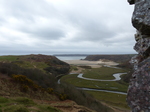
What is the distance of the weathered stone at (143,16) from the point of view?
6.34 metres

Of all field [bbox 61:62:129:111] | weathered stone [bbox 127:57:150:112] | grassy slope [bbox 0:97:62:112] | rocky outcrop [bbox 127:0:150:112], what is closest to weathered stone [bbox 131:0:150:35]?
rocky outcrop [bbox 127:0:150:112]

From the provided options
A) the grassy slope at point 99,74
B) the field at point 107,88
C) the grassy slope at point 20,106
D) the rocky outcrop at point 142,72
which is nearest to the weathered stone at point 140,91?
the rocky outcrop at point 142,72

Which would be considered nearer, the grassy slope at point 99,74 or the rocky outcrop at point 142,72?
the rocky outcrop at point 142,72

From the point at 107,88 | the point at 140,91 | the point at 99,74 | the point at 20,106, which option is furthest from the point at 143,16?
the point at 99,74

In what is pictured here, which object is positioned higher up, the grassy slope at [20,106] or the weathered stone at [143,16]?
the weathered stone at [143,16]

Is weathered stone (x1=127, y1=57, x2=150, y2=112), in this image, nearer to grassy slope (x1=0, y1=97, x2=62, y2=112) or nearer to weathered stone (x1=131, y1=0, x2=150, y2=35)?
weathered stone (x1=131, y1=0, x2=150, y2=35)

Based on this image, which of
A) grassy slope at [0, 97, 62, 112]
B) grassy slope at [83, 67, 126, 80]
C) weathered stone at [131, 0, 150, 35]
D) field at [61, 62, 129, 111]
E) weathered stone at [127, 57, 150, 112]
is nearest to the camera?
weathered stone at [127, 57, 150, 112]

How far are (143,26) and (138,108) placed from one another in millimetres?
4331

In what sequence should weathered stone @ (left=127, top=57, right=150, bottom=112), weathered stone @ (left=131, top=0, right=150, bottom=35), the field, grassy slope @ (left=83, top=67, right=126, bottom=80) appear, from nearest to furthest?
weathered stone @ (left=127, top=57, right=150, bottom=112) < weathered stone @ (left=131, top=0, right=150, bottom=35) < the field < grassy slope @ (left=83, top=67, right=126, bottom=80)

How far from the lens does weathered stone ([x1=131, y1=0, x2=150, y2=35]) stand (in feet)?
20.8

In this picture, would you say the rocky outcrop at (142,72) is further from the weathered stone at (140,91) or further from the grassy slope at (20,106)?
the grassy slope at (20,106)

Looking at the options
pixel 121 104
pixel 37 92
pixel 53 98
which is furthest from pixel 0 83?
pixel 121 104

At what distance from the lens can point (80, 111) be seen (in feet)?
61.5

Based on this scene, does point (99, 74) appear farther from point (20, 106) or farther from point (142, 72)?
point (142, 72)
